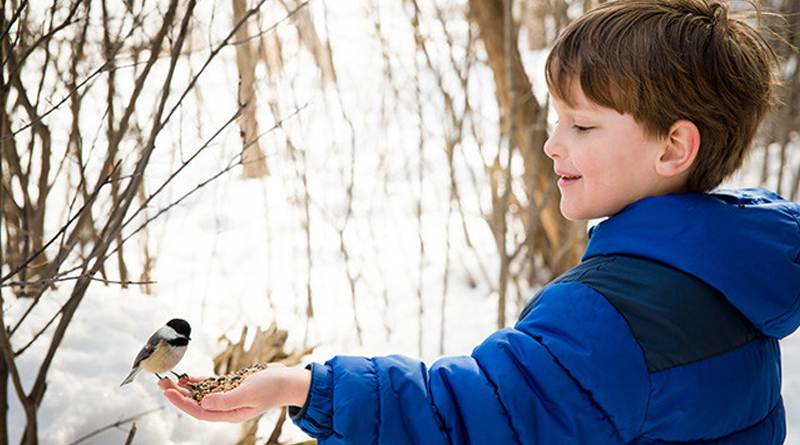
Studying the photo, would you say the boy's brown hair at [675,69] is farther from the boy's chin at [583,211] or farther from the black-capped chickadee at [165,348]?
the black-capped chickadee at [165,348]

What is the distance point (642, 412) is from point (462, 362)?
0.24 metres

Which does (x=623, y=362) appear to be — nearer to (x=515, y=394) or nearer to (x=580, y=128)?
(x=515, y=394)

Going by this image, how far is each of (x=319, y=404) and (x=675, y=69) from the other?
2.30 ft

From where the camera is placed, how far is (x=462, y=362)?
100 cm

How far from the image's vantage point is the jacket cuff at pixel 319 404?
38.1 inches

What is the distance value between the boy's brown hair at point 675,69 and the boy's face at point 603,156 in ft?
0.06

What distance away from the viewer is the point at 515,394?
95 centimetres

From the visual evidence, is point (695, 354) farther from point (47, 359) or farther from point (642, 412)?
point (47, 359)

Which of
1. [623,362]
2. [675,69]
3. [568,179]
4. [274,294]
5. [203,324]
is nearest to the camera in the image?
[623,362]

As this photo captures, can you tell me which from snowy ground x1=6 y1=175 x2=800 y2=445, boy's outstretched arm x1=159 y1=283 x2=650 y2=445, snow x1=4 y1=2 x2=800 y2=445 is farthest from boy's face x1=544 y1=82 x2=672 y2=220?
snowy ground x1=6 y1=175 x2=800 y2=445

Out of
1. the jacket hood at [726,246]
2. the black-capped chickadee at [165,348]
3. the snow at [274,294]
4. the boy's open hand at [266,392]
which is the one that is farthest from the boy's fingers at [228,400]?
the snow at [274,294]

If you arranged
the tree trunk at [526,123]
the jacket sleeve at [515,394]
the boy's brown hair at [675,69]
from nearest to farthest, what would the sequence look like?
the jacket sleeve at [515,394], the boy's brown hair at [675,69], the tree trunk at [526,123]

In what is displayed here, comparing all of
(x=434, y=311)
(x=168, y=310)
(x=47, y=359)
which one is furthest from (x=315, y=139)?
(x=47, y=359)

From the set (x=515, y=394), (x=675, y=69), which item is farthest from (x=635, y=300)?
(x=675, y=69)
